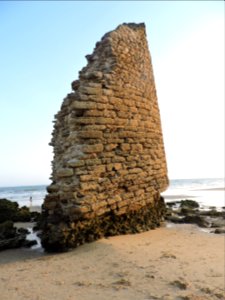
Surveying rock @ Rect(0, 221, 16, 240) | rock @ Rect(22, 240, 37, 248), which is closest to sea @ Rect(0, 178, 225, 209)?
rock @ Rect(0, 221, 16, 240)

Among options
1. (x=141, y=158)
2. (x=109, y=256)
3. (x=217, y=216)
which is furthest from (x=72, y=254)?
(x=217, y=216)

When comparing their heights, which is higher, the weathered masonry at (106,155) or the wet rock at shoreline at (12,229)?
the weathered masonry at (106,155)

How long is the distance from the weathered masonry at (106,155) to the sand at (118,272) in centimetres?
41

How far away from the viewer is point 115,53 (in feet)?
24.0

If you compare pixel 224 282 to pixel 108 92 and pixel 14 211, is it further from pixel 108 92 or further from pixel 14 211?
pixel 14 211

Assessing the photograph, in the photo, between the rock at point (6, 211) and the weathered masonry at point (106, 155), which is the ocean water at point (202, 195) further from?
the weathered masonry at point (106, 155)

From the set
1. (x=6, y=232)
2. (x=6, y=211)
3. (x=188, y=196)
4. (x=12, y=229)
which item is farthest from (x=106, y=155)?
(x=188, y=196)

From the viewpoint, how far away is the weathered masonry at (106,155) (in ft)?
19.1

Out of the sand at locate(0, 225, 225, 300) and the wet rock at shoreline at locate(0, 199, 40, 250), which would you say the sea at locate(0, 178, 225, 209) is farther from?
the sand at locate(0, 225, 225, 300)

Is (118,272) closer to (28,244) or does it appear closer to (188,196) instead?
(28,244)

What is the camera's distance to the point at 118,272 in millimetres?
4668

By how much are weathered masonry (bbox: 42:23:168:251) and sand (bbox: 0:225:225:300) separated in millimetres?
411

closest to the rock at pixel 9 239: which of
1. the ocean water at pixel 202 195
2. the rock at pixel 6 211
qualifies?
the rock at pixel 6 211

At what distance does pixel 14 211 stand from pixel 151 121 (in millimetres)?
6681
